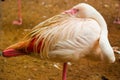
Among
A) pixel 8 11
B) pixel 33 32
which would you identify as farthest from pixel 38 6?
pixel 33 32

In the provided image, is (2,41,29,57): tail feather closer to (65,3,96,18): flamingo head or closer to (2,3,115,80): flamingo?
(2,3,115,80): flamingo

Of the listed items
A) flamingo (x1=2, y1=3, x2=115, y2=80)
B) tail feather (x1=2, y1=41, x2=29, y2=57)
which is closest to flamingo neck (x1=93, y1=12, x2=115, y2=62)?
flamingo (x1=2, y1=3, x2=115, y2=80)

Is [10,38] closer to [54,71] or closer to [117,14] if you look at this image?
[54,71]

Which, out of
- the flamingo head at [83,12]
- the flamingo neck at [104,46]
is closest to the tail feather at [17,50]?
the flamingo head at [83,12]

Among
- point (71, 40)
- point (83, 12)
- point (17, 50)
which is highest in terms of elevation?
point (83, 12)

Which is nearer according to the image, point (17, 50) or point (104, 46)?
point (104, 46)

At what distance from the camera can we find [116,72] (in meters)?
2.50

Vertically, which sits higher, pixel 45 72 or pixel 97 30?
pixel 97 30

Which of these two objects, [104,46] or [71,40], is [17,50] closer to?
[71,40]

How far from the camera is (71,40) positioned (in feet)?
5.88

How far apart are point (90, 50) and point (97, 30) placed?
123 mm

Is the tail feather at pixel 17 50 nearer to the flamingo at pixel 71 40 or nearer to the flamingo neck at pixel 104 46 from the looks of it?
the flamingo at pixel 71 40

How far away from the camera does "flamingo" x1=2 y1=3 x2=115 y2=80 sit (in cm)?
179

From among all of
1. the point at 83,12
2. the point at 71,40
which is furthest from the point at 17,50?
the point at 83,12
